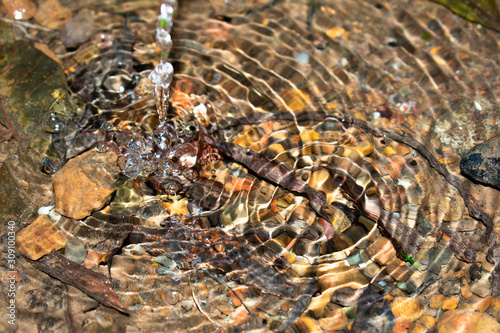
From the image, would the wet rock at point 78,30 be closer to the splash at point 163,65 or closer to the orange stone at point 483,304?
the splash at point 163,65

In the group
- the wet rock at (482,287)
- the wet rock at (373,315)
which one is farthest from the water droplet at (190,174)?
the wet rock at (482,287)

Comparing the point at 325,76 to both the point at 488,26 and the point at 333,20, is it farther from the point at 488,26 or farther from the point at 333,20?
the point at 488,26


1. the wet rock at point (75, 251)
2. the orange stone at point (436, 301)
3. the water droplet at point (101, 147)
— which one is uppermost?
the orange stone at point (436, 301)

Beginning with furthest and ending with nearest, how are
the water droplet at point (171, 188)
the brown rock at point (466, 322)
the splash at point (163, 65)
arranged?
the splash at point (163, 65) → the water droplet at point (171, 188) → the brown rock at point (466, 322)

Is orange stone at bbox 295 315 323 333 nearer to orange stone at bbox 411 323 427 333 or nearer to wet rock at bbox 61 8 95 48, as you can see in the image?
orange stone at bbox 411 323 427 333

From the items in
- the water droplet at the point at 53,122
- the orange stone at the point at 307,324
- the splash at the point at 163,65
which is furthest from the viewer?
the splash at the point at 163,65

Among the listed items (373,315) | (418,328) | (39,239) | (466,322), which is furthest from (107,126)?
(466,322)

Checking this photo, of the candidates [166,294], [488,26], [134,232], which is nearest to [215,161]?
[134,232]
